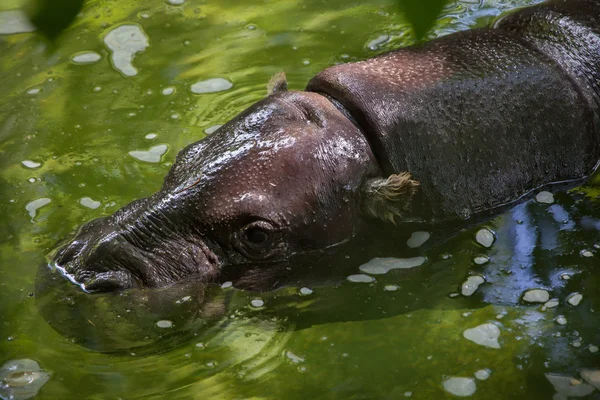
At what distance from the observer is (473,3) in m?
7.04

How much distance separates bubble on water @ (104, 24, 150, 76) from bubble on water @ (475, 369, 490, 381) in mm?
3997

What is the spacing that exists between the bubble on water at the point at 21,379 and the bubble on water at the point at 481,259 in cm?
234

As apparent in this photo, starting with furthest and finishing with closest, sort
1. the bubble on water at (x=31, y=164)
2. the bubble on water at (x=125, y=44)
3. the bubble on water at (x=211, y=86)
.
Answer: the bubble on water at (x=125, y=44)
the bubble on water at (x=211, y=86)
the bubble on water at (x=31, y=164)

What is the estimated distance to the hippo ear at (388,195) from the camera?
4.23 m

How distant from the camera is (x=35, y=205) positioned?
5086 mm

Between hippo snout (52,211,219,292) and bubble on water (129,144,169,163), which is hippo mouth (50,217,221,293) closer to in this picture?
hippo snout (52,211,219,292)

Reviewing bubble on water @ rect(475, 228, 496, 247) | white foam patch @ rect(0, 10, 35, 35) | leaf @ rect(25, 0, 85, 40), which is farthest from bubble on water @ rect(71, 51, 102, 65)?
leaf @ rect(25, 0, 85, 40)

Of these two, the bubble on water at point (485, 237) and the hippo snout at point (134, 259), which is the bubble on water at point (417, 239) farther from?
the hippo snout at point (134, 259)

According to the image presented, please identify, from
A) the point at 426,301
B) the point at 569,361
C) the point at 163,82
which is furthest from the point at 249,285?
the point at 163,82

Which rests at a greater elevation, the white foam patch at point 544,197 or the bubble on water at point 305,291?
the white foam patch at point 544,197

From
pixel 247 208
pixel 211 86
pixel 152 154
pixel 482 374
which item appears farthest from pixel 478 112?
pixel 211 86

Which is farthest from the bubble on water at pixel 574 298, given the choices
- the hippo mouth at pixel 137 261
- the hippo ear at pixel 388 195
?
the hippo mouth at pixel 137 261

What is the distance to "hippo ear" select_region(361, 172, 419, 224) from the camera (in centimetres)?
423

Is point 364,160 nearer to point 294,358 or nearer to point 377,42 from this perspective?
point 294,358
